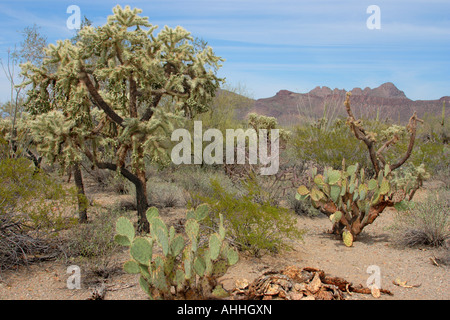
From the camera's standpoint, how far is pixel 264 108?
58.8 meters

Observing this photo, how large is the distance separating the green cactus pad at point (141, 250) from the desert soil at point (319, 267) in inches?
35.9

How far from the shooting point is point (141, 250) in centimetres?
363

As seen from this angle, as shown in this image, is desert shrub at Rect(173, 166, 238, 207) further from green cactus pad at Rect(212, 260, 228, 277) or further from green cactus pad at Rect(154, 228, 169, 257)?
green cactus pad at Rect(154, 228, 169, 257)

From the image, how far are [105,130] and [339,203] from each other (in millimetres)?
4180

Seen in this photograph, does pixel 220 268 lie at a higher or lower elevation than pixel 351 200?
lower

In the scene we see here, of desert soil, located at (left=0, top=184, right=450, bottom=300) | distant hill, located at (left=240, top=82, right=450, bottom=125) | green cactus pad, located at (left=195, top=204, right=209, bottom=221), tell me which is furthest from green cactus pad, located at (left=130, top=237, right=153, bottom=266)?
distant hill, located at (left=240, top=82, right=450, bottom=125)

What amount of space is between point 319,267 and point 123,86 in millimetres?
3695

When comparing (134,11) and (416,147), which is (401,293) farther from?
(416,147)

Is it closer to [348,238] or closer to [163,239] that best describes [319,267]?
[348,238]

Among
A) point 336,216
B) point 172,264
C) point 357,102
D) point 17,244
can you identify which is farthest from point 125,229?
point 357,102

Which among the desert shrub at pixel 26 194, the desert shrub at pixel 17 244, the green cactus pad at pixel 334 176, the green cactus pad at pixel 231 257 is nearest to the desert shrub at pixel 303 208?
the green cactus pad at pixel 334 176

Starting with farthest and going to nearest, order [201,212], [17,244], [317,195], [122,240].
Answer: [317,195] → [17,244] → [201,212] → [122,240]
